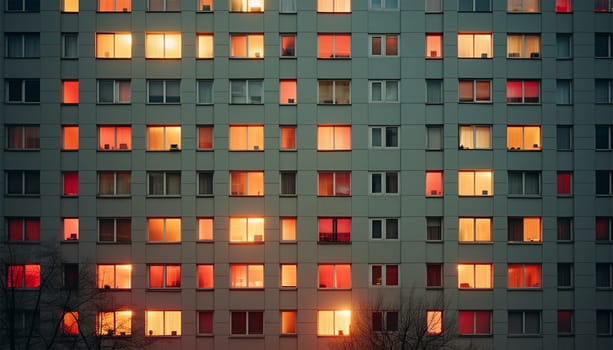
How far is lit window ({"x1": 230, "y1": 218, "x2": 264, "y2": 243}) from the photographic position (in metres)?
39.9

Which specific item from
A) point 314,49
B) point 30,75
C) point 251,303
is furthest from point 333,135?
point 30,75

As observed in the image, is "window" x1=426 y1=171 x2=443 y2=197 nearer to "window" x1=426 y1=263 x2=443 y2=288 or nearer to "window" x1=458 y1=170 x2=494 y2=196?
"window" x1=458 y1=170 x2=494 y2=196

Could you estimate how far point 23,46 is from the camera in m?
40.4

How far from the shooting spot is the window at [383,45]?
40.1m

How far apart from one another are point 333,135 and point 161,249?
13238mm

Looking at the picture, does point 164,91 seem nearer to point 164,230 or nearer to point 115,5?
point 115,5

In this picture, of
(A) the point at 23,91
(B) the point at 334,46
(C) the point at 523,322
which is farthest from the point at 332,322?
(A) the point at 23,91

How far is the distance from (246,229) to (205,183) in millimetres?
3986

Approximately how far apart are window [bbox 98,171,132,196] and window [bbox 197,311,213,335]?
9138 mm

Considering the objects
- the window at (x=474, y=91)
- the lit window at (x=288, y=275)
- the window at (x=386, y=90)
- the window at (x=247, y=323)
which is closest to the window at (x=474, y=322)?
the lit window at (x=288, y=275)

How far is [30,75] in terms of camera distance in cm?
4016

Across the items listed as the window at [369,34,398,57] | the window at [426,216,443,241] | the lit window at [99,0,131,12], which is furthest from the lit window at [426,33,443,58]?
the lit window at [99,0,131,12]

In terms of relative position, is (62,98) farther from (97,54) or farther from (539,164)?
(539,164)

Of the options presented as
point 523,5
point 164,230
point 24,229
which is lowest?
point 164,230
